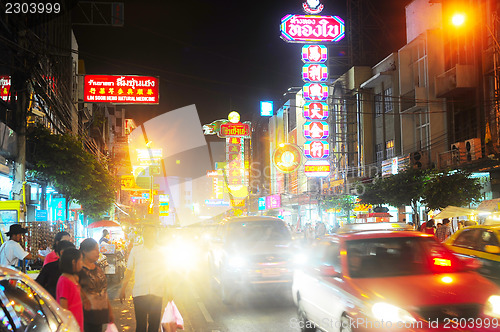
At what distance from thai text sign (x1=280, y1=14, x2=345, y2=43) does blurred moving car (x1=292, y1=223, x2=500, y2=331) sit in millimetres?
30133

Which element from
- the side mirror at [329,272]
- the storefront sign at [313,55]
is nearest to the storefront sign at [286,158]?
the storefront sign at [313,55]

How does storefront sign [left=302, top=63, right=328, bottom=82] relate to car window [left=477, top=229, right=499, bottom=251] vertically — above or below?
above

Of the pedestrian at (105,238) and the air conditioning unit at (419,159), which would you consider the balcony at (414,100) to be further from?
the pedestrian at (105,238)

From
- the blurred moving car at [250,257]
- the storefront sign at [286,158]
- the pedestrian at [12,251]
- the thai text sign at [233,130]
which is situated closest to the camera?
the pedestrian at [12,251]

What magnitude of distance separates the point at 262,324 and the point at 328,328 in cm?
281

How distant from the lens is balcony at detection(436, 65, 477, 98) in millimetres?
27797

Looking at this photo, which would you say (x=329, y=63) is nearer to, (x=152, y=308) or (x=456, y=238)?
(x=456, y=238)

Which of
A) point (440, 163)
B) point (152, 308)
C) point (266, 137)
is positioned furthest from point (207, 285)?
point (266, 137)

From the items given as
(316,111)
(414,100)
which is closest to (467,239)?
(414,100)

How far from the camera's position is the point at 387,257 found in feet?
→ 24.6

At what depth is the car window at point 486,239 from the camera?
33.2 feet

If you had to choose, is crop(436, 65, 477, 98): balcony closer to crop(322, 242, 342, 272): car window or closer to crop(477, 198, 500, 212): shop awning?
crop(477, 198, 500, 212): shop awning

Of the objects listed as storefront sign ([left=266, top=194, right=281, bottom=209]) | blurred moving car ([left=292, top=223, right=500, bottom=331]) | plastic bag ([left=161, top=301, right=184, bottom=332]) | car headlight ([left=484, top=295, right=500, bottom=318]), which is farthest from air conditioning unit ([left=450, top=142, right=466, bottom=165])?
storefront sign ([left=266, top=194, right=281, bottom=209])

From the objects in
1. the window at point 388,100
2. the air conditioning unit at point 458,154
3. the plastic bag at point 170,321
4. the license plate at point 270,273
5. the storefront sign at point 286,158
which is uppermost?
the window at point 388,100
